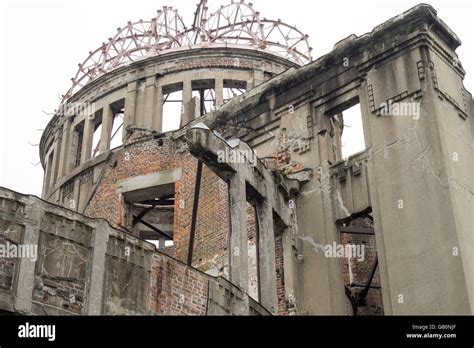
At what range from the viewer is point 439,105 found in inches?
579

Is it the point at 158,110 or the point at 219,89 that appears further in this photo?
the point at 158,110

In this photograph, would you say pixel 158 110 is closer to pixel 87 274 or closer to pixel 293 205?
pixel 293 205

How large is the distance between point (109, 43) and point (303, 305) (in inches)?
586

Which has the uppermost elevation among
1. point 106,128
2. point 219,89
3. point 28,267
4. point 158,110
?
point 219,89

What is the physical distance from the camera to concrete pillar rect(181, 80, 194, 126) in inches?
890

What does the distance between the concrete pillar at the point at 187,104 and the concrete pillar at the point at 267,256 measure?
27.7ft

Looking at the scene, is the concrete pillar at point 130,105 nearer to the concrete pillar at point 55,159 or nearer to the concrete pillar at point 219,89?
the concrete pillar at point 219,89

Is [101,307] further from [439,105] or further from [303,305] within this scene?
[439,105]

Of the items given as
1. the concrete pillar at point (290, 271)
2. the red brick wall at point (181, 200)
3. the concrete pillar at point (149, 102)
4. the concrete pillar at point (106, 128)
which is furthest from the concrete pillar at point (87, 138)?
the concrete pillar at point (290, 271)

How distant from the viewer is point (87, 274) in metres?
11.1

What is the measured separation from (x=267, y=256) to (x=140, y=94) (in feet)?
38.2

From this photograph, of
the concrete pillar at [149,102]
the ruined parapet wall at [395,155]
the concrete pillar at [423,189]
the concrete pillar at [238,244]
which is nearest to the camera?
the concrete pillar at [238,244]

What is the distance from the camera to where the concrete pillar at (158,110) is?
2324 cm

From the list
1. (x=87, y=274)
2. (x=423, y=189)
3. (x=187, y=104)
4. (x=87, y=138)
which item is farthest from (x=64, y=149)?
(x=423, y=189)
